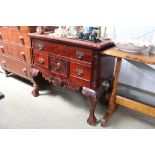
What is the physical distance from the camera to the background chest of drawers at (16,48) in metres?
2.28

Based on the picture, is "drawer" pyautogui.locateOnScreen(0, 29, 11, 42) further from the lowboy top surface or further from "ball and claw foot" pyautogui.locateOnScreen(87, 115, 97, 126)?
"ball and claw foot" pyautogui.locateOnScreen(87, 115, 97, 126)

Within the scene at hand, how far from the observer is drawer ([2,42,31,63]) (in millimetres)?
2346

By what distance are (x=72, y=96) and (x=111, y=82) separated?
1.98 feet

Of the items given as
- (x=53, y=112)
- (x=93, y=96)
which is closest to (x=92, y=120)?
(x=93, y=96)

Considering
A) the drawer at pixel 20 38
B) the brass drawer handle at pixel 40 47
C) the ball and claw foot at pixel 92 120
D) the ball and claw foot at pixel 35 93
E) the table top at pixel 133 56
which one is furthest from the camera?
the ball and claw foot at pixel 35 93

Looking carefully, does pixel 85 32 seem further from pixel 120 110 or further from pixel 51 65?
pixel 120 110

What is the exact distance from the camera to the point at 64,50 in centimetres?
183

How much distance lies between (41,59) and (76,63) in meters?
0.54

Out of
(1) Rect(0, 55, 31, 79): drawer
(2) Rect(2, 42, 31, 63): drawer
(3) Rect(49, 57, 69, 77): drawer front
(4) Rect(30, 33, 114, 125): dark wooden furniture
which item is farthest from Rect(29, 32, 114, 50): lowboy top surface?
(1) Rect(0, 55, 31, 79): drawer

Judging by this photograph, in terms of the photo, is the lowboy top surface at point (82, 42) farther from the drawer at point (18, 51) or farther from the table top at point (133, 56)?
the drawer at point (18, 51)

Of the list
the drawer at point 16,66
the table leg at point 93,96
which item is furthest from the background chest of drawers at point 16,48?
the table leg at point 93,96

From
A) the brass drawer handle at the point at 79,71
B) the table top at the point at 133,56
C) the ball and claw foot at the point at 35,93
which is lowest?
the ball and claw foot at the point at 35,93

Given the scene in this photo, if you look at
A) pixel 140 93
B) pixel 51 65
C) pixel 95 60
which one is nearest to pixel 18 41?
pixel 51 65

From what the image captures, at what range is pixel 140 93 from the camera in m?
2.16
